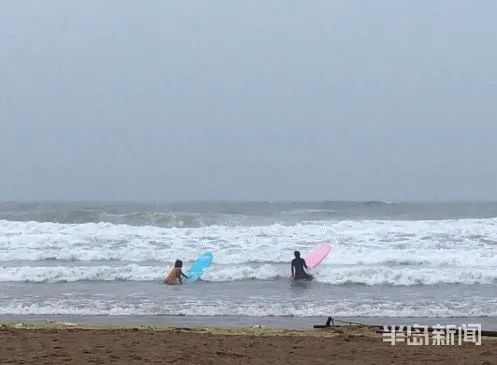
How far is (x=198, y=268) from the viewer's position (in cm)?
1677

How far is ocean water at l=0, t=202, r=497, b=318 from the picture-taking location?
487 inches

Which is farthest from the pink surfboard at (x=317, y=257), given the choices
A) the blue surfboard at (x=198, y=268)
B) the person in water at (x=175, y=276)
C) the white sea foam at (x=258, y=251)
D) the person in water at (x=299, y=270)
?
the person in water at (x=175, y=276)

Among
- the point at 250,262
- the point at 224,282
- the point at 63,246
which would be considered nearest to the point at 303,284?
the point at 224,282

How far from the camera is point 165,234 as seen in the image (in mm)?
24469

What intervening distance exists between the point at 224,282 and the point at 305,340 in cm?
792

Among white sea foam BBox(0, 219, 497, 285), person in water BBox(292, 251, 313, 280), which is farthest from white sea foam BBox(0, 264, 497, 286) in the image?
person in water BBox(292, 251, 313, 280)

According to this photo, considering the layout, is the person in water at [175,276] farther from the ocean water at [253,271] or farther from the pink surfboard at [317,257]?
the pink surfboard at [317,257]

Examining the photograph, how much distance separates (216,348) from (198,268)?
9.39 meters

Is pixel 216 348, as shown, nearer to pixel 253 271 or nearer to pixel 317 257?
pixel 253 271

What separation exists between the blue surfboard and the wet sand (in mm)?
7018

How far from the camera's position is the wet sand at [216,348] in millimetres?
6727

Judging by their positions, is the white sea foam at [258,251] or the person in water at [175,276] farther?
the white sea foam at [258,251]

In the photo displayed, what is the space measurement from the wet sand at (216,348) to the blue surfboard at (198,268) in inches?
276

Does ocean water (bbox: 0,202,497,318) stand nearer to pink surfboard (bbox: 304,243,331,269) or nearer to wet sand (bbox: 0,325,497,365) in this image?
pink surfboard (bbox: 304,243,331,269)
